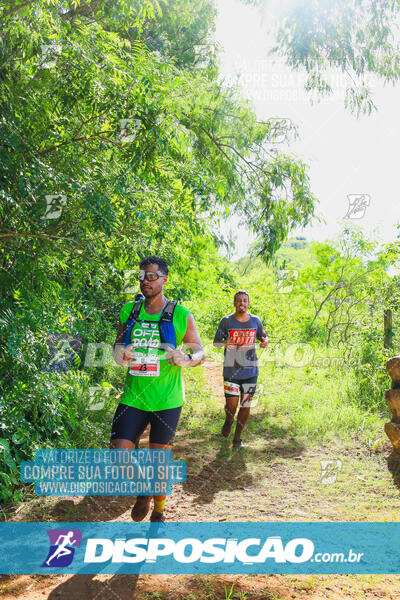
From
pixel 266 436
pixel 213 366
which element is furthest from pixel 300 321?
pixel 266 436

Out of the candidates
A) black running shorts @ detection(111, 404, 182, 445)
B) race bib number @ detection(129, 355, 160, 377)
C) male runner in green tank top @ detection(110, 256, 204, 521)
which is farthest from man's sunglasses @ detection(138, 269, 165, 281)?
black running shorts @ detection(111, 404, 182, 445)

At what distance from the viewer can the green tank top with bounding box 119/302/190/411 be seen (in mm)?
3643

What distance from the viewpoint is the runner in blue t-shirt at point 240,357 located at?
20.1 feet

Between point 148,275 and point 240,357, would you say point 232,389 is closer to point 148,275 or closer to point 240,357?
point 240,357

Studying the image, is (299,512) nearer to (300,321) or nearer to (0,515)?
(0,515)

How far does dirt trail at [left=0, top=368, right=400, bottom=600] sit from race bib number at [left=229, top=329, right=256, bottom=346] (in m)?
1.32

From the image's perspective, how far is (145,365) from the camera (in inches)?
143

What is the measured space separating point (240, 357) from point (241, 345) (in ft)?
0.53

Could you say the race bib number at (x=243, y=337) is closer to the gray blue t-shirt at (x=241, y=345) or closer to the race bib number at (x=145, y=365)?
the gray blue t-shirt at (x=241, y=345)

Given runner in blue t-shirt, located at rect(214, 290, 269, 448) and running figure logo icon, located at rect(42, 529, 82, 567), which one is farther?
runner in blue t-shirt, located at rect(214, 290, 269, 448)

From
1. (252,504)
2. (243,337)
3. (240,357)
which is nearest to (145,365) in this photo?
(252,504)

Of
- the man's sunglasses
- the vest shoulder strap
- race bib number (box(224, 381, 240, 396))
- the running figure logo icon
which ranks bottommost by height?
the running figure logo icon

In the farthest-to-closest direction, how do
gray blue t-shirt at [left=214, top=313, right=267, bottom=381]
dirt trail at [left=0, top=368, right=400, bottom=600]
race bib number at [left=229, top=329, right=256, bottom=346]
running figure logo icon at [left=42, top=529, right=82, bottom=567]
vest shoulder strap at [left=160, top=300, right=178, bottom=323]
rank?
1. race bib number at [left=229, top=329, right=256, bottom=346]
2. gray blue t-shirt at [left=214, top=313, right=267, bottom=381]
3. vest shoulder strap at [left=160, top=300, right=178, bottom=323]
4. running figure logo icon at [left=42, top=529, right=82, bottom=567]
5. dirt trail at [left=0, top=368, right=400, bottom=600]

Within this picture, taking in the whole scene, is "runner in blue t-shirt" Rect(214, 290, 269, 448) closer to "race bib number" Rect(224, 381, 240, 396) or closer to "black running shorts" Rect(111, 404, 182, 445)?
"race bib number" Rect(224, 381, 240, 396)
